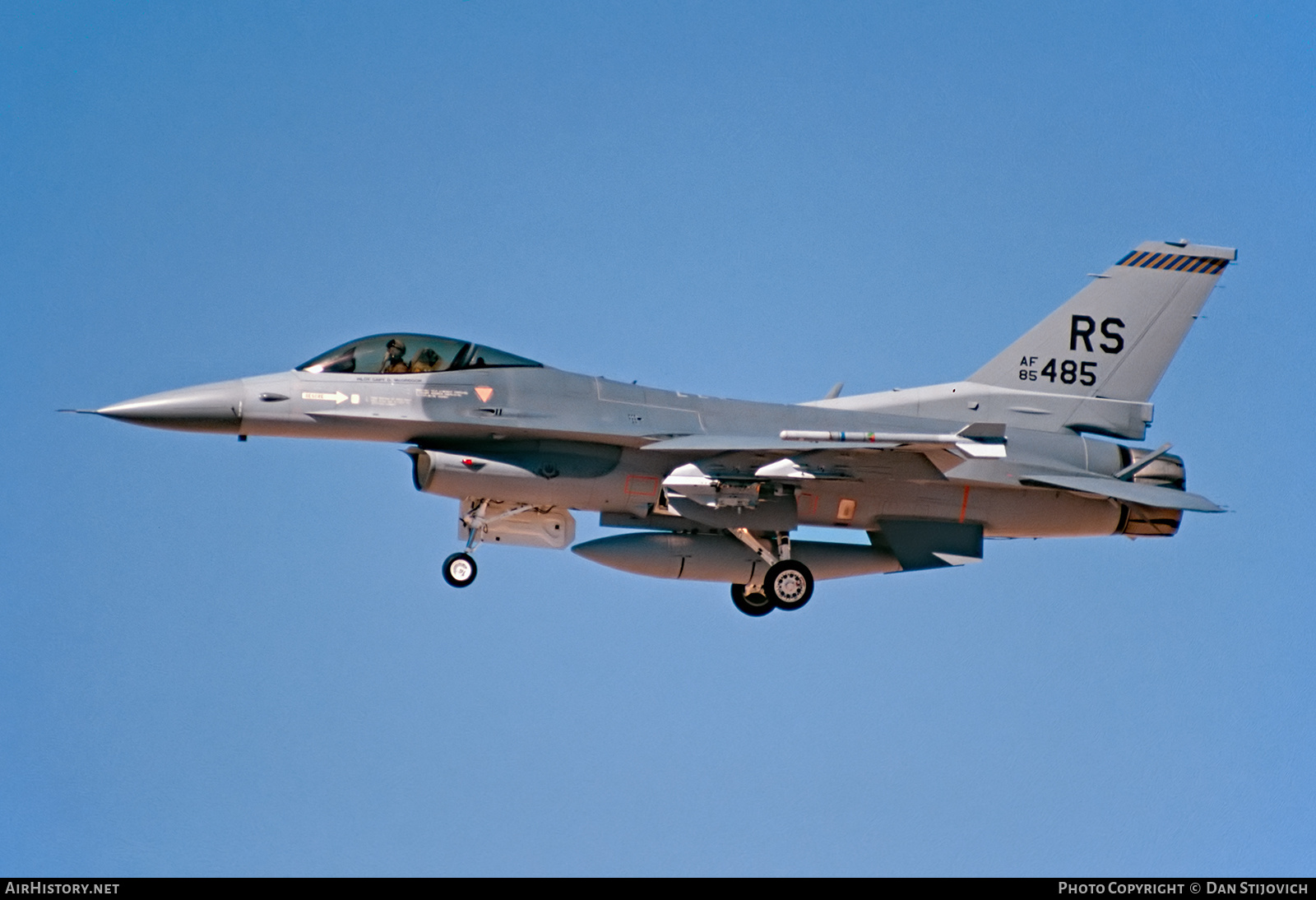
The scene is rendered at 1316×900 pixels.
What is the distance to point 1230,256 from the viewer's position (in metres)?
21.1

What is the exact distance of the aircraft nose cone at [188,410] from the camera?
1772cm

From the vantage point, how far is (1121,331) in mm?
20719

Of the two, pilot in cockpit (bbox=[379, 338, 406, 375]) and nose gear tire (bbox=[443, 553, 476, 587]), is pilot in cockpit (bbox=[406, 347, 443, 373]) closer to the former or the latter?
pilot in cockpit (bbox=[379, 338, 406, 375])

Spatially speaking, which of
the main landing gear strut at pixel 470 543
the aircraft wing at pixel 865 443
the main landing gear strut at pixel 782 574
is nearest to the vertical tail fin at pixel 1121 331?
the aircraft wing at pixel 865 443

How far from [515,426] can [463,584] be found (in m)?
1.67

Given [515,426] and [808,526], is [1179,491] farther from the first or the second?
[515,426]

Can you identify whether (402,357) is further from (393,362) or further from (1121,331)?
(1121,331)

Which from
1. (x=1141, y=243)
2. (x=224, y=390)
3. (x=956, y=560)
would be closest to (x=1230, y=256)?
(x=1141, y=243)

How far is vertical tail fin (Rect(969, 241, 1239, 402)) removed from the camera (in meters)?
20.5

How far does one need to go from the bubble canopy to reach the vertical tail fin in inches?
228

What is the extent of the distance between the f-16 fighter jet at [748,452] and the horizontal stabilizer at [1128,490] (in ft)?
0.09

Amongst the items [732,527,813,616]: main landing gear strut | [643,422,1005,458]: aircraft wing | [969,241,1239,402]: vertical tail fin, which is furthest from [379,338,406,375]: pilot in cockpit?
[969,241,1239,402]: vertical tail fin

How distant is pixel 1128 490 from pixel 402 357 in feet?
24.7

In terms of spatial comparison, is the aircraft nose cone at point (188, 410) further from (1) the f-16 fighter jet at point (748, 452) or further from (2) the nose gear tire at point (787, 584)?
(2) the nose gear tire at point (787, 584)
